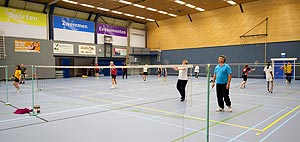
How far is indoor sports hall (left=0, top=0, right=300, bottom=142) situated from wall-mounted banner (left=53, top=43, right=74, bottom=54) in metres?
0.13

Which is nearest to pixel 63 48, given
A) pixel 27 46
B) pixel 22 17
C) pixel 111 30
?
pixel 27 46

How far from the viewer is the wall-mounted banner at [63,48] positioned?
2640cm

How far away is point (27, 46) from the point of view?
24.1 meters

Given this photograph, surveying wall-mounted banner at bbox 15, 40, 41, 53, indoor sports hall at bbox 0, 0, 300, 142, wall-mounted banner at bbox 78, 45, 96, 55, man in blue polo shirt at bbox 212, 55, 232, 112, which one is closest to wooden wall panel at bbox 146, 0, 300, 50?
indoor sports hall at bbox 0, 0, 300, 142

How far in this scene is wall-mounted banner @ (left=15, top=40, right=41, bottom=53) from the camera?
920 inches

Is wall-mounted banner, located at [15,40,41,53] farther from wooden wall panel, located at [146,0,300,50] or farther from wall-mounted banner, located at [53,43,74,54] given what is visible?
wooden wall panel, located at [146,0,300,50]

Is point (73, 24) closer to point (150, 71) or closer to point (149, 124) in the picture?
point (150, 71)

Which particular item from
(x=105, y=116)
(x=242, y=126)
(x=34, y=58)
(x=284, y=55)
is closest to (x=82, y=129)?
(x=105, y=116)

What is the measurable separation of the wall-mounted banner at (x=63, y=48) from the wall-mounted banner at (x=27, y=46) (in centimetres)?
198

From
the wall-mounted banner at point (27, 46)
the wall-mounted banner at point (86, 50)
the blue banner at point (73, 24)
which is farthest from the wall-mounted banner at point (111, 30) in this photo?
the wall-mounted banner at point (27, 46)

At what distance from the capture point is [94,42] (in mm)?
30562

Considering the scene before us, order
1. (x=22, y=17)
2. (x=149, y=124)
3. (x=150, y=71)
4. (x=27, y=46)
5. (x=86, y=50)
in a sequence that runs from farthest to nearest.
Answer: (x=150, y=71) → (x=86, y=50) → (x=27, y=46) → (x=22, y=17) → (x=149, y=124)

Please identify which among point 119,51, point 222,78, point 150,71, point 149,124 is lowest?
point 149,124

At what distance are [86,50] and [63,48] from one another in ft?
10.9
